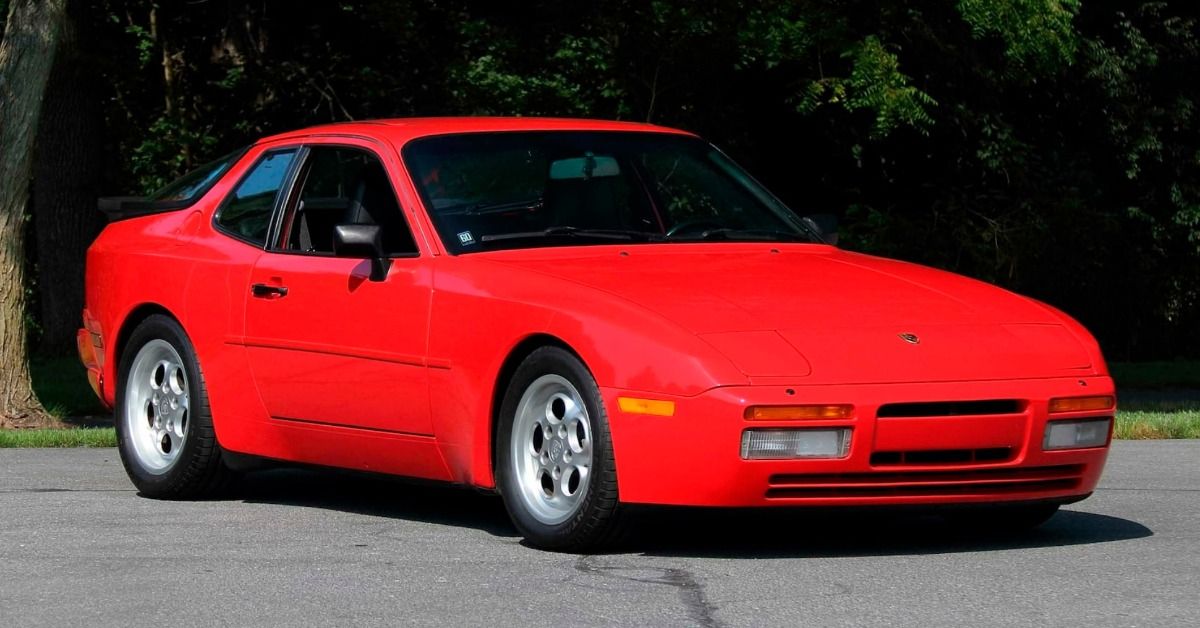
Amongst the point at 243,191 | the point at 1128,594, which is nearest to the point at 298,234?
the point at 243,191

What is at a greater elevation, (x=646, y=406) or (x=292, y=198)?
(x=292, y=198)

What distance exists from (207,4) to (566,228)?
14242 millimetres

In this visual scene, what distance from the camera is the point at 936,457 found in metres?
6.62

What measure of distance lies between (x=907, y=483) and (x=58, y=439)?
21.8 feet

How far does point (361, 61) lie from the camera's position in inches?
788

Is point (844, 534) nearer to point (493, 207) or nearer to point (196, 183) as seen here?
point (493, 207)

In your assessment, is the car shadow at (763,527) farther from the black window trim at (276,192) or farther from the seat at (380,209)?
the black window trim at (276,192)

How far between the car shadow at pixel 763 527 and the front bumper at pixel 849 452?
0.31 ft

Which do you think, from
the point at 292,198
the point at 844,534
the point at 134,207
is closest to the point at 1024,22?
the point at 134,207

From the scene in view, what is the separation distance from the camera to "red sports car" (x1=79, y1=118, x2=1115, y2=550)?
654 cm

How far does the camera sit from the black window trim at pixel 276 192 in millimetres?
8655

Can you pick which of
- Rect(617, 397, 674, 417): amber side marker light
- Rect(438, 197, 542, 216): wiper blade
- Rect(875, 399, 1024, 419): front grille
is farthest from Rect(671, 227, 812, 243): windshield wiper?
Rect(875, 399, 1024, 419): front grille

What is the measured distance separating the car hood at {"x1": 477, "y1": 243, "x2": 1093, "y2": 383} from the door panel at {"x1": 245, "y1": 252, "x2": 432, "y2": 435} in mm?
452

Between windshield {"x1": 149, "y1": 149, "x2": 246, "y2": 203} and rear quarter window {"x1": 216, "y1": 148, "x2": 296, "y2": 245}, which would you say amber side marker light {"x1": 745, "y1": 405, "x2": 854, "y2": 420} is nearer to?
rear quarter window {"x1": 216, "y1": 148, "x2": 296, "y2": 245}
